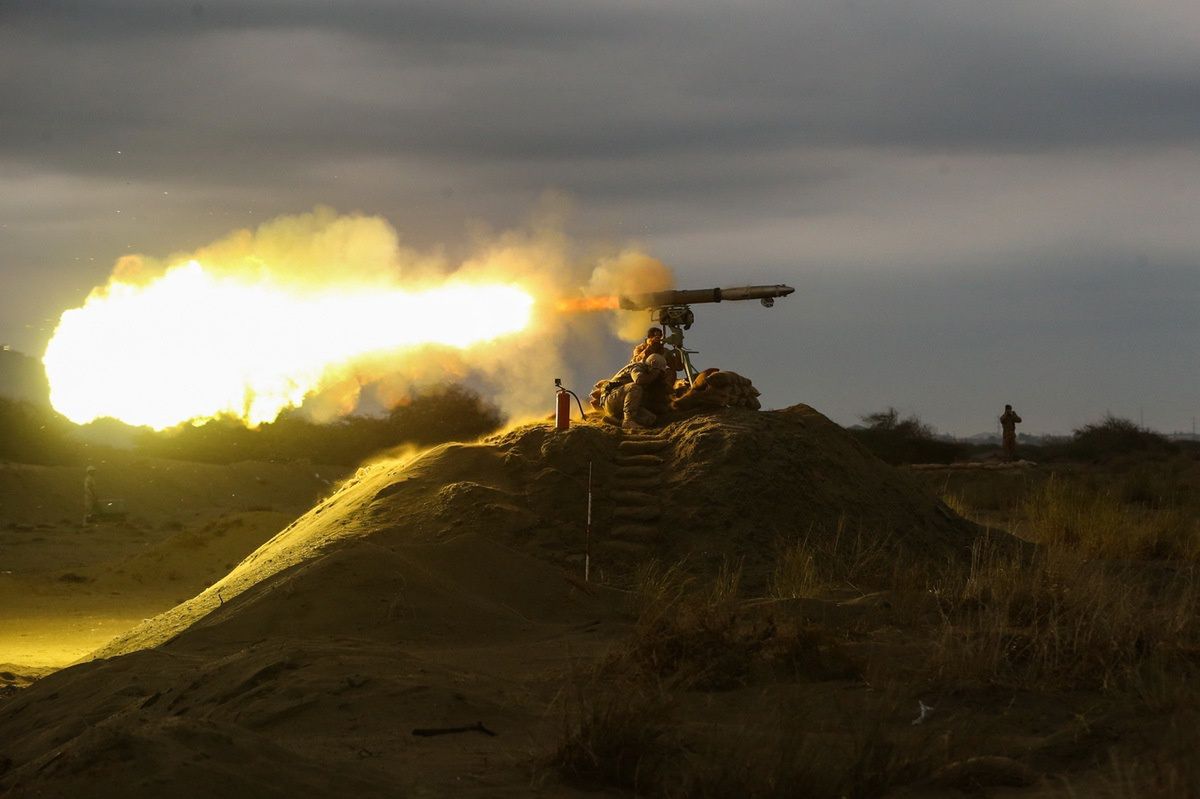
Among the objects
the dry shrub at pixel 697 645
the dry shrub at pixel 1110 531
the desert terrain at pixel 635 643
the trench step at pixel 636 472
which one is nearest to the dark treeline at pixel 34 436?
the desert terrain at pixel 635 643

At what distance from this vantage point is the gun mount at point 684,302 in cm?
1633

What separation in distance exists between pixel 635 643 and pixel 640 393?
25.0ft

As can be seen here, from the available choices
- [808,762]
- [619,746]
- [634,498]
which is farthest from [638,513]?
[808,762]

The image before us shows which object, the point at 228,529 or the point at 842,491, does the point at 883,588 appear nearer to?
the point at 842,491

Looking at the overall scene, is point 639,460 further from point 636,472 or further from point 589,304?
point 589,304

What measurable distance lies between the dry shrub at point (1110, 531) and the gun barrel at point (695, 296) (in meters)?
4.43

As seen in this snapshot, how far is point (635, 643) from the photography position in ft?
28.1

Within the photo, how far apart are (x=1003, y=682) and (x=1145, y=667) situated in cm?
92

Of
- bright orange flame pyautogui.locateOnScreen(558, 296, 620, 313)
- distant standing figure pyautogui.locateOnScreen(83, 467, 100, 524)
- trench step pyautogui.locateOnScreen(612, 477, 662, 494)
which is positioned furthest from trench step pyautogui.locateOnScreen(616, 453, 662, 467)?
distant standing figure pyautogui.locateOnScreen(83, 467, 100, 524)

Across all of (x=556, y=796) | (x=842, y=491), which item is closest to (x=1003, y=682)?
(x=556, y=796)

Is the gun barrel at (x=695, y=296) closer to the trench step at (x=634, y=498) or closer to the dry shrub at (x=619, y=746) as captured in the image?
the trench step at (x=634, y=498)

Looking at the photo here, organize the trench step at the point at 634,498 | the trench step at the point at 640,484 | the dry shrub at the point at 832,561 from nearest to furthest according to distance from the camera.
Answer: the dry shrub at the point at 832,561, the trench step at the point at 634,498, the trench step at the point at 640,484

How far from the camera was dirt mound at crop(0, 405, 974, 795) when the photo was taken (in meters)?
6.31

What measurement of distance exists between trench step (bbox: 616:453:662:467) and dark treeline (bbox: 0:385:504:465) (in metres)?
20.8
